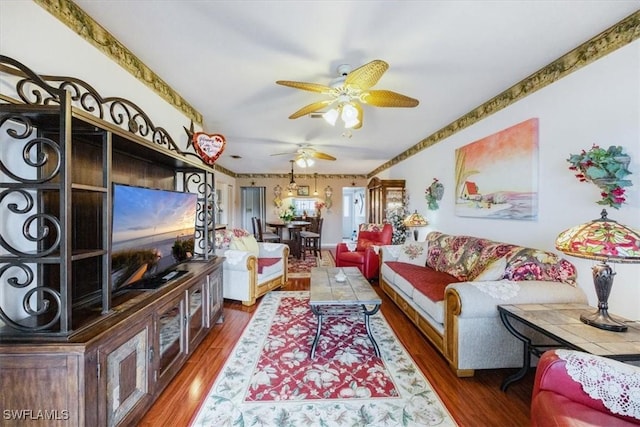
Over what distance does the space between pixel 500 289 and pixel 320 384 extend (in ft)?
4.99

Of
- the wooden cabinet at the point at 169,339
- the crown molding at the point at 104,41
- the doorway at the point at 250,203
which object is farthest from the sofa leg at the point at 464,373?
the doorway at the point at 250,203

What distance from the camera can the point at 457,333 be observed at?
2045mm

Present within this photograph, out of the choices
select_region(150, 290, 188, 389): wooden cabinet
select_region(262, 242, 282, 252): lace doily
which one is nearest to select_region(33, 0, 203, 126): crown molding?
select_region(150, 290, 188, 389): wooden cabinet

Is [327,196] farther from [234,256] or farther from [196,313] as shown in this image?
[196,313]

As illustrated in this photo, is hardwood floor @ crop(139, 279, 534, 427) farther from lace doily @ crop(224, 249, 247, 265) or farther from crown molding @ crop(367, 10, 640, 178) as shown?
crown molding @ crop(367, 10, 640, 178)

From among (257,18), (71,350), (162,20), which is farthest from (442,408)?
(162,20)

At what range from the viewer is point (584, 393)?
1105 mm

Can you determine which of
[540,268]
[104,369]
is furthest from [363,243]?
[104,369]

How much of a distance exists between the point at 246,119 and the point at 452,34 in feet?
8.85

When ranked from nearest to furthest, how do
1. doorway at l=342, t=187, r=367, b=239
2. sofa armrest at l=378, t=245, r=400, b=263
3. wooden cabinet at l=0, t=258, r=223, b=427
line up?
wooden cabinet at l=0, t=258, r=223, b=427
sofa armrest at l=378, t=245, r=400, b=263
doorway at l=342, t=187, r=367, b=239

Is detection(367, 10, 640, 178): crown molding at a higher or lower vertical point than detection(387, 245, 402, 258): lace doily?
higher

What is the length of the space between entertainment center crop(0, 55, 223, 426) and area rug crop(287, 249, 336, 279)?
2.93m

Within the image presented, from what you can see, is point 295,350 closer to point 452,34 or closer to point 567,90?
point 452,34

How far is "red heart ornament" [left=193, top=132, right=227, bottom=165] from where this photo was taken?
2.86m
